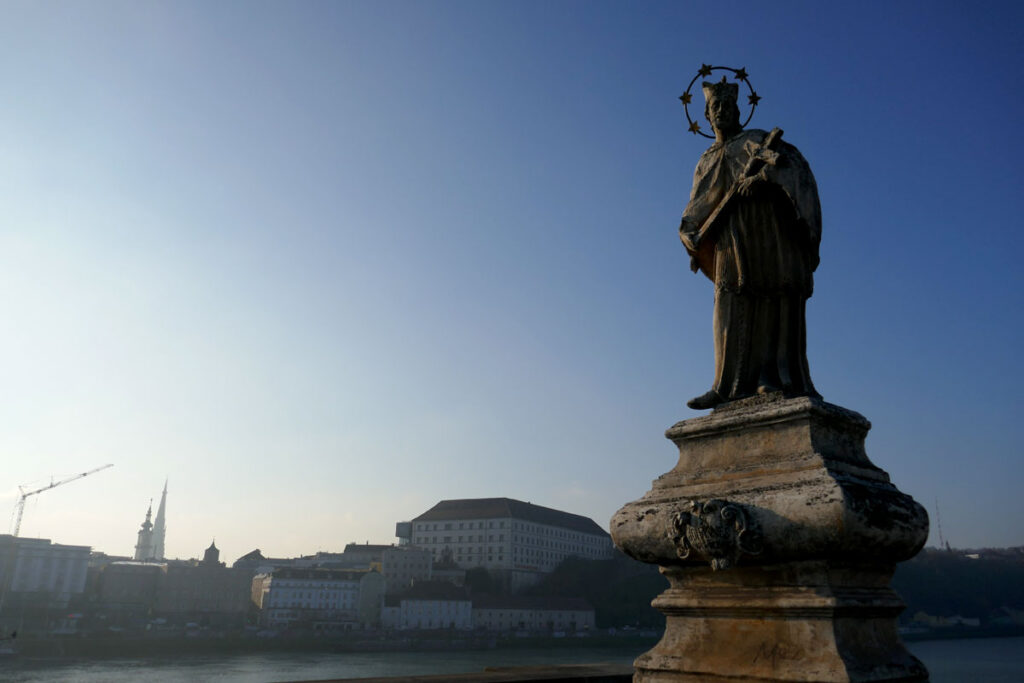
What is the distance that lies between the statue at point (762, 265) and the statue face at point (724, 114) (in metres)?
0.22

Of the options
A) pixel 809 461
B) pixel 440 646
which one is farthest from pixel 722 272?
pixel 440 646

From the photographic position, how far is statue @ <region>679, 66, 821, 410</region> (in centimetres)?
367

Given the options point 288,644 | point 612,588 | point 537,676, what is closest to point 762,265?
point 537,676

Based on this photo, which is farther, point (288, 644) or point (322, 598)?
point (322, 598)

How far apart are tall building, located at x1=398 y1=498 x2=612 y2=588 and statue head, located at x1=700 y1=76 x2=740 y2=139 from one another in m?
93.8

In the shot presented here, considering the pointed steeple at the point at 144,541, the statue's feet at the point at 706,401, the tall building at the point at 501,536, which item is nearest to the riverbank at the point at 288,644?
the tall building at the point at 501,536

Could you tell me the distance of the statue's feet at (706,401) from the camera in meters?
3.72

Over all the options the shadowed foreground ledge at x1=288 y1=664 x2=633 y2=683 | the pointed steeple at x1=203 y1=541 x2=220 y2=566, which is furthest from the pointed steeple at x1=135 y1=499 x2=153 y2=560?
the shadowed foreground ledge at x1=288 y1=664 x2=633 y2=683

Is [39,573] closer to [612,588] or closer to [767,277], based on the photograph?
[612,588]

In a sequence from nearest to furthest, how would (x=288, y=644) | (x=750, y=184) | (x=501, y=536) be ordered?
(x=750, y=184) < (x=288, y=644) < (x=501, y=536)

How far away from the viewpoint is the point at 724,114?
4.15 meters

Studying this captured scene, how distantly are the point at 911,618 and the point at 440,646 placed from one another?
5142 cm

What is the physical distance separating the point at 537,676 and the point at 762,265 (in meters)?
2.86

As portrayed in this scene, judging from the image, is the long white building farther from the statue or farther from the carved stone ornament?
the carved stone ornament
